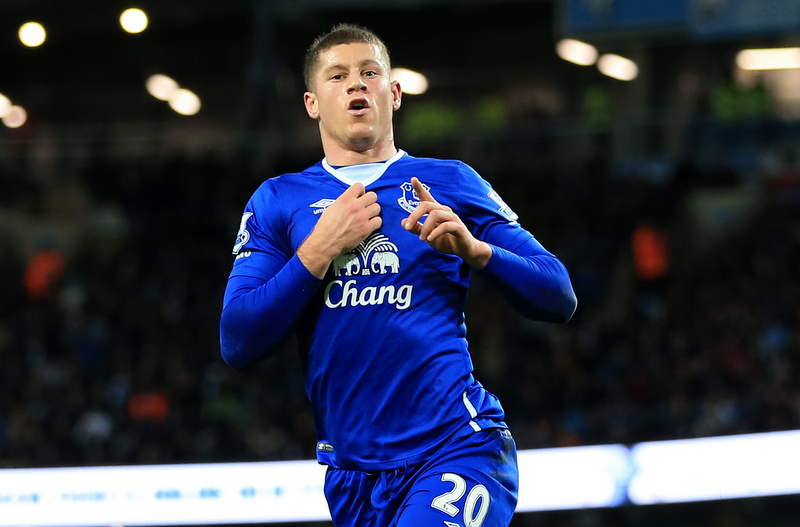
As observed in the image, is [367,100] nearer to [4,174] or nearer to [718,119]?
[718,119]

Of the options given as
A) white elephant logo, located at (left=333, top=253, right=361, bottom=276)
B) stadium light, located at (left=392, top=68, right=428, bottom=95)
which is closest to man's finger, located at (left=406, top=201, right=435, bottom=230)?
white elephant logo, located at (left=333, top=253, right=361, bottom=276)

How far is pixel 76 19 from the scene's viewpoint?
1814 centimetres

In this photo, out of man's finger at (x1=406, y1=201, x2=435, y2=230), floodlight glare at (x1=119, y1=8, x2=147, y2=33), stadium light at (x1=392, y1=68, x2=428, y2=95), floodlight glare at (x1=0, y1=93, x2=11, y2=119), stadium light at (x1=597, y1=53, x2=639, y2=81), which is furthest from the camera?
floodlight glare at (x1=0, y1=93, x2=11, y2=119)

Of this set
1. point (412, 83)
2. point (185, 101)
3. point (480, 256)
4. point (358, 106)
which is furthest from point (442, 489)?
point (185, 101)

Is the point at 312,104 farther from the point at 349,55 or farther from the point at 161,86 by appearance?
the point at 161,86

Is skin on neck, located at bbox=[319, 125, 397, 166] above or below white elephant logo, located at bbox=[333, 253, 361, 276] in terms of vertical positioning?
above

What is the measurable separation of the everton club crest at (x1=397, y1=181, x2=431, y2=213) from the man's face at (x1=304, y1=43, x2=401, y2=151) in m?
0.18

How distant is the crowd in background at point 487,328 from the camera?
12172mm

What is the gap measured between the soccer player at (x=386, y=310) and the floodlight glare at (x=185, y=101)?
21.2 metres

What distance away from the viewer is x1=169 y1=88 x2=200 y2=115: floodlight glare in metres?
23.6

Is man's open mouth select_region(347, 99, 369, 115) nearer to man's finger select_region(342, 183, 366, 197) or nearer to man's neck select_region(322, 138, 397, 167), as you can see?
man's neck select_region(322, 138, 397, 167)

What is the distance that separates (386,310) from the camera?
2.85 meters

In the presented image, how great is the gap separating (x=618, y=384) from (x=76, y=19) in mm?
11094

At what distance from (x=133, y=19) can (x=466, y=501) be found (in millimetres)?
18209
